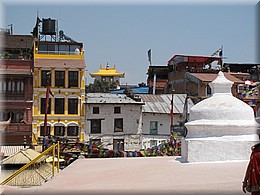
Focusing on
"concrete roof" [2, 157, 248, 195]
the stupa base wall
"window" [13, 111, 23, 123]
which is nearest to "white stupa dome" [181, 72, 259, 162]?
the stupa base wall

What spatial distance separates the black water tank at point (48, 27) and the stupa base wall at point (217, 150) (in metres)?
22.0

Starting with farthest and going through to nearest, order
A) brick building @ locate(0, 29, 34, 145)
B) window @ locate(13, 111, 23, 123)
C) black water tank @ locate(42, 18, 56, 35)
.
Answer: black water tank @ locate(42, 18, 56, 35)
window @ locate(13, 111, 23, 123)
brick building @ locate(0, 29, 34, 145)

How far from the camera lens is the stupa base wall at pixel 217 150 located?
26.8 feet

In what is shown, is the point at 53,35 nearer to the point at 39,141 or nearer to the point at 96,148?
the point at 39,141

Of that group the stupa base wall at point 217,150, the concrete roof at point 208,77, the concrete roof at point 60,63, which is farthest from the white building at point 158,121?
the stupa base wall at point 217,150

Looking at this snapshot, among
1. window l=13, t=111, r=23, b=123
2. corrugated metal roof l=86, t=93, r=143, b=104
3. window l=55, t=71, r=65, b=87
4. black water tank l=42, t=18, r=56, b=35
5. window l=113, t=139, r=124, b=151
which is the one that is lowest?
window l=113, t=139, r=124, b=151

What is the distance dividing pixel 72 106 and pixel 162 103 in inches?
237

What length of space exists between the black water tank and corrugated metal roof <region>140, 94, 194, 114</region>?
Answer: 7.25 meters

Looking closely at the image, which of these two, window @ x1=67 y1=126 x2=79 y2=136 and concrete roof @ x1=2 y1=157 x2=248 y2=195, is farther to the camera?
window @ x1=67 y1=126 x2=79 y2=136

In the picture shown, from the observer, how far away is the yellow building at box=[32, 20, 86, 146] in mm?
26281

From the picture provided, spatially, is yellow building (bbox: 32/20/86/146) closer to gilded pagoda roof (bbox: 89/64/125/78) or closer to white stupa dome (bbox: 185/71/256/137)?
white stupa dome (bbox: 185/71/256/137)

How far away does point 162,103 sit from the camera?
2922 cm

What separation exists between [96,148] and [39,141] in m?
9.58

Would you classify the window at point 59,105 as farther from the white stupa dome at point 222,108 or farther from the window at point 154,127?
the white stupa dome at point 222,108
